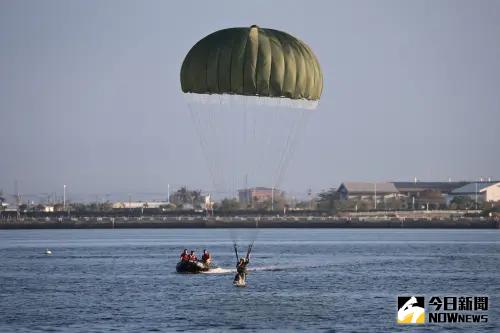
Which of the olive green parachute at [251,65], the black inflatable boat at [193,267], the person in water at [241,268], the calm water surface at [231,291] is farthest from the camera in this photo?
the black inflatable boat at [193,267]

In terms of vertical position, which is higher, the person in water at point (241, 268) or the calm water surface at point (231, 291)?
the person in water at point (241, 268)

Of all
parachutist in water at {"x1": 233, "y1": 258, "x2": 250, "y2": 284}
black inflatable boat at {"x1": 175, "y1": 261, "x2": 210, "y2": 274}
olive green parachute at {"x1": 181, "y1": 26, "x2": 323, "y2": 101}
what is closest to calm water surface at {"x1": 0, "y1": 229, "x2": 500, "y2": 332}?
parachutist in water at {"x1": 233, "y1": 258, "x2": 250, "y2": 284}

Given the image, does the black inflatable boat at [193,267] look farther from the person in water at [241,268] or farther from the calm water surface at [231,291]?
the person in water at [241,268]

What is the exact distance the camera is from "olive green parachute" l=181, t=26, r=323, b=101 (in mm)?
70375

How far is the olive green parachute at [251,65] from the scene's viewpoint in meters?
70.4

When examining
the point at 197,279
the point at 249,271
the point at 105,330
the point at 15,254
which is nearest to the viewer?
the point at 105,330

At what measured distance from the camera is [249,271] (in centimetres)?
9806

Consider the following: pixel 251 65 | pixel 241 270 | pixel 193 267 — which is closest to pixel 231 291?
pixel 241 270

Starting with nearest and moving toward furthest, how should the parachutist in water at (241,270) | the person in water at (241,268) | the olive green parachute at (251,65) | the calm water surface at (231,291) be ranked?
the calm water surface at (231,291) → the olive green parachute at (251,65) → the person in water at (241,268) → the parachutist in water at (241,270)

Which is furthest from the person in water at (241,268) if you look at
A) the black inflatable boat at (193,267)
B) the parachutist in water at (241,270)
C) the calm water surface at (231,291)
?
the black inflatable boat at (193,267)

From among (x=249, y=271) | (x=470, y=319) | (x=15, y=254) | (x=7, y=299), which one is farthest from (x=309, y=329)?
(x=15, y=254)

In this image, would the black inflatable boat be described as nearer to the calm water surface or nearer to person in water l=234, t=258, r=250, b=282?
the calm water surface

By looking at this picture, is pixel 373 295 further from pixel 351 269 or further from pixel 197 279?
pixel 351 269

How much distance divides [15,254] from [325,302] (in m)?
75.8
